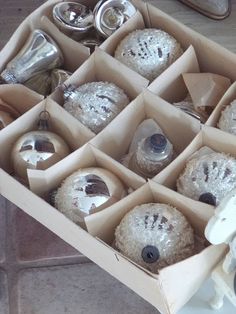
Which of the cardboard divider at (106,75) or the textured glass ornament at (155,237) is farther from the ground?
the cardboard divider at (106,75)

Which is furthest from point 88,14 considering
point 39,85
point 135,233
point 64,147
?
point 135,233

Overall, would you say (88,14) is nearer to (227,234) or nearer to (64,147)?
(64,147)

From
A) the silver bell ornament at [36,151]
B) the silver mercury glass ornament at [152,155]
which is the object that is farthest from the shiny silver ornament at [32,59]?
the silver mercury glass ornament at [152,155]

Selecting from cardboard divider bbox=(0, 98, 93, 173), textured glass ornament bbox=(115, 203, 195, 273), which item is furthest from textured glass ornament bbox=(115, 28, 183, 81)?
textured glass ornament bbox=(115, 203, 195, 273)

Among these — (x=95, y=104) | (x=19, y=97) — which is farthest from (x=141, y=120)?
(x=19, y=97)

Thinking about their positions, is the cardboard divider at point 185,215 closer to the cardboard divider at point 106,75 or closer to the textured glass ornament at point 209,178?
the textured glass ornament at point 209,178

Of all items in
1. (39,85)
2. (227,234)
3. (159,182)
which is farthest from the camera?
(39,85)
